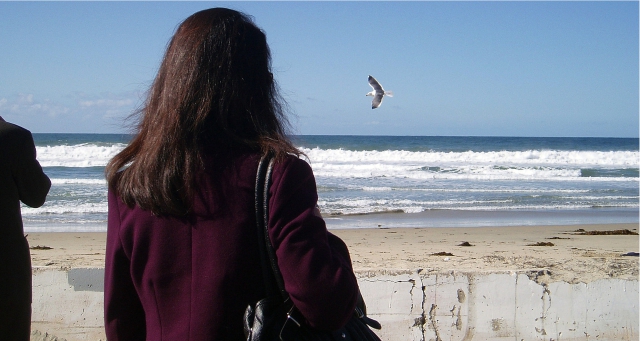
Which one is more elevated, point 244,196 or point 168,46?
point 168,46

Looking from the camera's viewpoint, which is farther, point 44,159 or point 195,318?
point 44,159

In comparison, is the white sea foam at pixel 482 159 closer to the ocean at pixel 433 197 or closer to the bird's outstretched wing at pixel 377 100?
the ocean at pixel 433 197

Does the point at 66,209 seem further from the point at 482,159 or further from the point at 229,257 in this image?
the point at 482,159

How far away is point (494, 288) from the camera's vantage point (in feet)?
11.7

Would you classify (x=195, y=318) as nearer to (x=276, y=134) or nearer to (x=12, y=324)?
(x=276, y=134)

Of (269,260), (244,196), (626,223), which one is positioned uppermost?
(244,196)

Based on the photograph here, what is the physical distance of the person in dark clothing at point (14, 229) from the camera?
238 cm

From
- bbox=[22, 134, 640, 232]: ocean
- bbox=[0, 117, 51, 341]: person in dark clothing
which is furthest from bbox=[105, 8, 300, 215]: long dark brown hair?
bbox=[0, 117, 51, 341]: person in dark clothing

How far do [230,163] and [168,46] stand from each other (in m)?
0.38

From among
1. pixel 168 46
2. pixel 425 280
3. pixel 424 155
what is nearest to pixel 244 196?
pixel 168 46

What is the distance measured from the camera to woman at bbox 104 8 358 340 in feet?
4.25

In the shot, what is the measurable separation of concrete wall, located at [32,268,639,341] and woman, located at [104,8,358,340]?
224cm

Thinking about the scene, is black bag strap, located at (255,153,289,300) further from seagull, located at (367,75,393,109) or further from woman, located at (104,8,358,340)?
seagull, located at (367,75,393,109)

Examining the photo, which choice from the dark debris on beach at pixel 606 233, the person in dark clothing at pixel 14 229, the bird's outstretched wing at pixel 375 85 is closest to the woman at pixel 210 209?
the person in dark clothing at pixel 14 229
